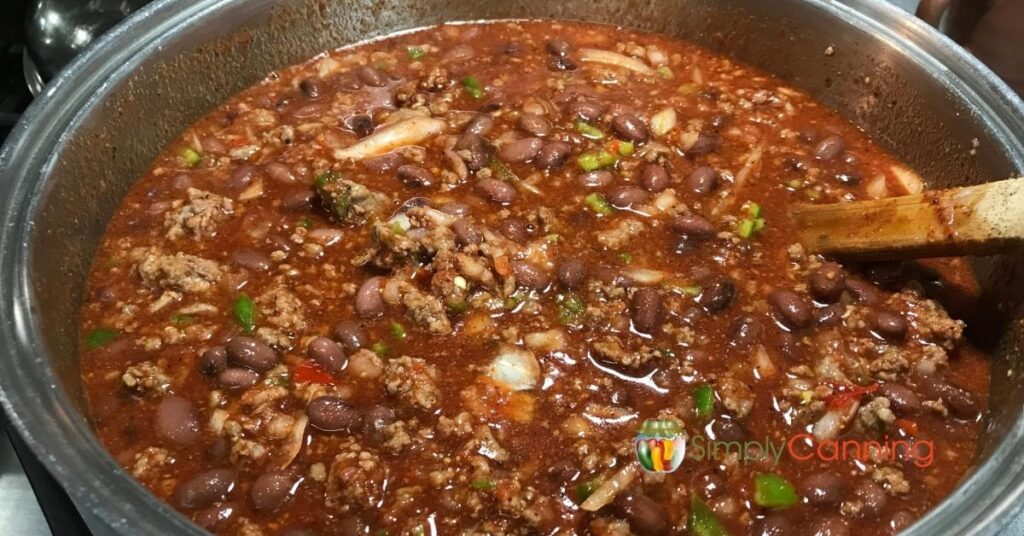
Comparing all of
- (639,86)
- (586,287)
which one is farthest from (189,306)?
(639,86)

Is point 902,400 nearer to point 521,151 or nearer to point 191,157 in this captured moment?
point 521,151

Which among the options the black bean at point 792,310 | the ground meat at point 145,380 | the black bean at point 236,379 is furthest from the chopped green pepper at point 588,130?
the ground meat at point 145,380

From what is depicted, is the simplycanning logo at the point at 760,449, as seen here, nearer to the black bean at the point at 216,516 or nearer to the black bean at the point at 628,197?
the black bean at the point at 628,197

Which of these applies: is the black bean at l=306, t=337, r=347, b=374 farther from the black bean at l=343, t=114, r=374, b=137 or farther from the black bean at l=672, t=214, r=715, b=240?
→ the black bean at l=672, t=214, r=715, b=240

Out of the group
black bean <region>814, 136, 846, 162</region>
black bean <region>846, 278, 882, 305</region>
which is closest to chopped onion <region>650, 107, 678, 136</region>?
black bean <region>814, 136, 846, 162</region>

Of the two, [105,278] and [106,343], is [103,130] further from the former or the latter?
[106,343]

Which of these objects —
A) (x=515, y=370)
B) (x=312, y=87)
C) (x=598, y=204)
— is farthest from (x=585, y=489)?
(x=312, y=87)
